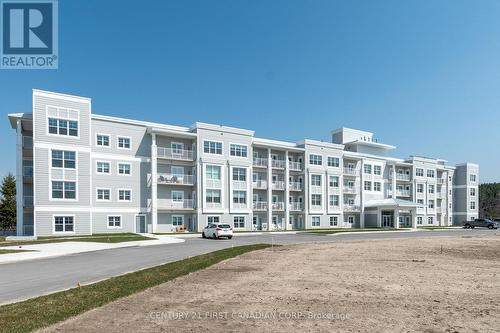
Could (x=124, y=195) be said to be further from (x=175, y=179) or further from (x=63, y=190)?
(x=63, y=190)

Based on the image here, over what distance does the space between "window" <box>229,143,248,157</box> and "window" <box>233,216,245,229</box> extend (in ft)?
28.1

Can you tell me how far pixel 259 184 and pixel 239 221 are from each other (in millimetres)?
6637

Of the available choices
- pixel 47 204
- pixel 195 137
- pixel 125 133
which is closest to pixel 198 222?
pixel 195 137

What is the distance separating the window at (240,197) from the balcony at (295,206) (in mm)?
9083

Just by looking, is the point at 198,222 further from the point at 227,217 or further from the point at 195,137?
the point at 195,137

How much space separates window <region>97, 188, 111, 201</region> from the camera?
39469 millimetres

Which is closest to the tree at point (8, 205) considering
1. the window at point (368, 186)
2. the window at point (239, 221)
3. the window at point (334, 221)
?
the window at point (239, 221)

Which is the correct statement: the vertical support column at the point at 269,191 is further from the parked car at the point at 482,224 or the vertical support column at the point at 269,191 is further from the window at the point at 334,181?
the parked car at the point at 482,224

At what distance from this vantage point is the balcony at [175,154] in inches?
1702

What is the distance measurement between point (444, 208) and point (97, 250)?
74462 mm

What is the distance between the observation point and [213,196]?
45.3 meters

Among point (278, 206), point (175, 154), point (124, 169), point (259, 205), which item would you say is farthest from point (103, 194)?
point (278, 206)

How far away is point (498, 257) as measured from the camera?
17.4 meters

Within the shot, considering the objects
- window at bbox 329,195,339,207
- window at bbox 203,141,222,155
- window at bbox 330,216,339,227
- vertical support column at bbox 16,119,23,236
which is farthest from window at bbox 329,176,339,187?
vertical support column at bbox 16,119,23,236
